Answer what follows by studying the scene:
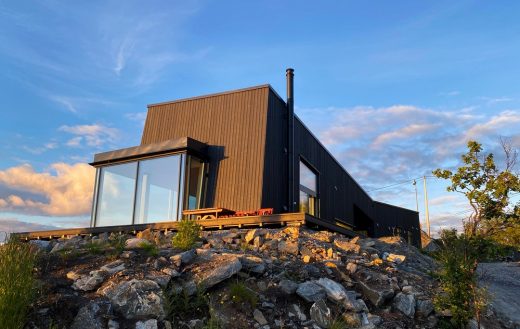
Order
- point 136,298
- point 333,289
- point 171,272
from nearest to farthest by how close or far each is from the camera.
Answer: point 136,298
point 171,272
point 333,289

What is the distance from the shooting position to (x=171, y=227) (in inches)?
456

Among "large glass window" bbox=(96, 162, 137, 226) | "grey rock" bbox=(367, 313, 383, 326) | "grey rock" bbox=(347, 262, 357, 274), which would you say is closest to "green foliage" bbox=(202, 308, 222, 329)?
"grey rock" bbox=(367, 313, 383, 326)

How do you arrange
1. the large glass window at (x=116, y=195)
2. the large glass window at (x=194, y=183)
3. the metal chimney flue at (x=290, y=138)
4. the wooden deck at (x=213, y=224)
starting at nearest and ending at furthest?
the wooden deck at (x=213, y=224), the large glass window at (x=194, y=183), the large glass window at (x=116, y=195), the metal chimney flue at (x=290, y=138)

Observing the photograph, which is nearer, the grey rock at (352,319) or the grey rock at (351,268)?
the grey rock at (352,319)

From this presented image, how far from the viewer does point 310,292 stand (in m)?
6.05

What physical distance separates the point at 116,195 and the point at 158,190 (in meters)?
1.67

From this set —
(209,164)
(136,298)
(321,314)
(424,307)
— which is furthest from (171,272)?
(209,164)

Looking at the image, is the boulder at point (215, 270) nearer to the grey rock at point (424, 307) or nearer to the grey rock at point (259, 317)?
the grey rock at point (259, 317)

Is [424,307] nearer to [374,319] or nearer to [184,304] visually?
[374,319]

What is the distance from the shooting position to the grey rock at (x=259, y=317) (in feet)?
17.5

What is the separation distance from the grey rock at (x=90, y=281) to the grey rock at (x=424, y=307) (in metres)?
4.68

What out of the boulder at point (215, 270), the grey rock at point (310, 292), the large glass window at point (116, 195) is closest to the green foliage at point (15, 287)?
the boulder at point (215, 270)

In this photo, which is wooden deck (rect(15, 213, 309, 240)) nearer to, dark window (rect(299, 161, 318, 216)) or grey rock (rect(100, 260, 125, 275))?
grey rock (rect(100, 260, 125, 275))

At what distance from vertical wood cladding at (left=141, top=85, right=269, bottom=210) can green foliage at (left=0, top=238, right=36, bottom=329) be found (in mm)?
8050
